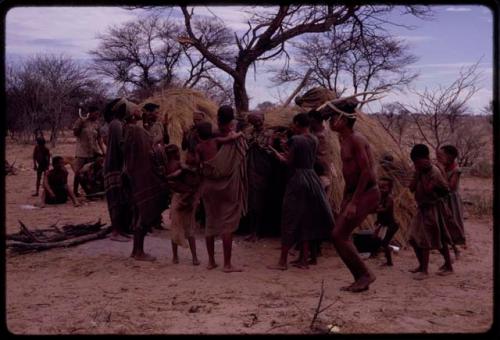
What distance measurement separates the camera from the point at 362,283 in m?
5.31

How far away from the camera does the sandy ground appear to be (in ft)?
14.6

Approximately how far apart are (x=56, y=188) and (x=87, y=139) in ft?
3.52

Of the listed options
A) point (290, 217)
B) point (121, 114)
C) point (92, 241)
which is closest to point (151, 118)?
point (121, 114)

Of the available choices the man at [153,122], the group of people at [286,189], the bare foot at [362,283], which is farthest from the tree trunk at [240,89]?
the bare foot at [362,283]

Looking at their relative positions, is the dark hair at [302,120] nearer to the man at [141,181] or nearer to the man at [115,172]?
the man at [141,181]

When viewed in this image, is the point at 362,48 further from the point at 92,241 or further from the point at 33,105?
the point at 33,105

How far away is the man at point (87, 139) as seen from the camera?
10.5 metres

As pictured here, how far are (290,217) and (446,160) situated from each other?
1.98 meters

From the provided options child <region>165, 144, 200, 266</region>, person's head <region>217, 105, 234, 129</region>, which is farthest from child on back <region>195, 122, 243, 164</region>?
child <region>165, 144, 200, 266</region>

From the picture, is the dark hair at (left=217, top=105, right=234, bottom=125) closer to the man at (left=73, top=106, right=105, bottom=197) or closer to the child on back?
the child on back

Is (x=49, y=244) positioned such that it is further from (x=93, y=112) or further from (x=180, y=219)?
(x=93, y=112)

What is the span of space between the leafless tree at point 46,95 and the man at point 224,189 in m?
21.2

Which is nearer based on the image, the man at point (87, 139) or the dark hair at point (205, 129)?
the dark hair at point (205, 129)

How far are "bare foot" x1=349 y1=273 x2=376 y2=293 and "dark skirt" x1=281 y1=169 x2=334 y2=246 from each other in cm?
84
